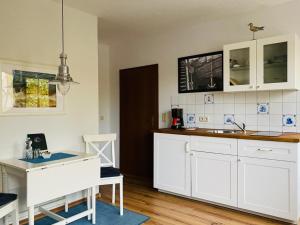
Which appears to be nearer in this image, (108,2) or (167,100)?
(108,2)

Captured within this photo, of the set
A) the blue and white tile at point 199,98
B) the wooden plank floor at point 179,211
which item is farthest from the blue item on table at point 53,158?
the blue and white tile at point 199,98

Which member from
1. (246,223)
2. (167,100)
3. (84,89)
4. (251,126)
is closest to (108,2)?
(84,89)

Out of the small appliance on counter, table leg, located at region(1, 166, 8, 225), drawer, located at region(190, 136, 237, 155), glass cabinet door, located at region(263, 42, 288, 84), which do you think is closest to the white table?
table leg, located at region(1, 166, 8, 225)

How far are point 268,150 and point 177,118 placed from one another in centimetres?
138

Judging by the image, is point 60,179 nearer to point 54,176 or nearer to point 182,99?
point 54,176

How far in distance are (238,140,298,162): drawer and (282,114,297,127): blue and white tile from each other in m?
0.51

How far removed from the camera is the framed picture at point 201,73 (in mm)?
3336

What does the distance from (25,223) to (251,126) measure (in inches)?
110

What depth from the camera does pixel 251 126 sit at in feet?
10.2

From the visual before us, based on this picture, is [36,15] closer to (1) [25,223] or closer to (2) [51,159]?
(2) [51,159]

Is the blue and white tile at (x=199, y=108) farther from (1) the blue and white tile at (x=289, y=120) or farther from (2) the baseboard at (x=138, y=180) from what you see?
(2) the baseboard at (x=138, y=180)

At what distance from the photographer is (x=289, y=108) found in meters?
2.83

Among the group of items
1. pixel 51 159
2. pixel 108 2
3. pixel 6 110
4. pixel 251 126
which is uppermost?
pixel 108 2

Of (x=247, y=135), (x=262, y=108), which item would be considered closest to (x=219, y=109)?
(x=262, y=108)
